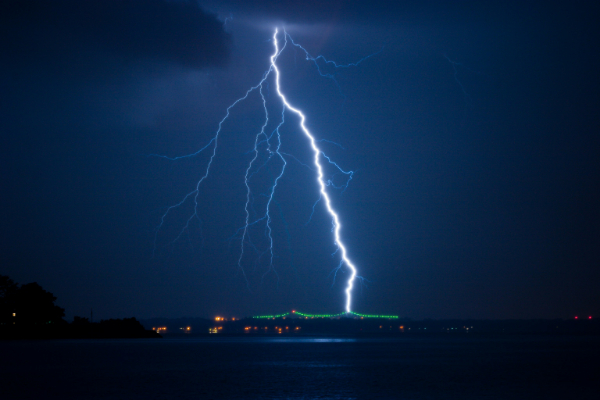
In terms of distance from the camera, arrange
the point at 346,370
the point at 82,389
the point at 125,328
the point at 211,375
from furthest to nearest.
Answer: the point at 125,328
the point at 346,370
the point at 211,375
the point at 82,389

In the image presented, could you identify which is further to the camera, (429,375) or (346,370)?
(346,370)

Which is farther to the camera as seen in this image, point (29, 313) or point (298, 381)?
point (29, 313)

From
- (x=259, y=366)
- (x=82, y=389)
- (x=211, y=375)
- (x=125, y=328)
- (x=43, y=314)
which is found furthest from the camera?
(x=125, y=328)

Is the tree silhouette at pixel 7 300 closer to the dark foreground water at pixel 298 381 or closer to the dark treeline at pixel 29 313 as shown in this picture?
the dark treeline at pixel 29 313

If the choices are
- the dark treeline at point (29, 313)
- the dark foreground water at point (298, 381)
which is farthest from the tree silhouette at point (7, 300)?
the dark foreground water at point (298, 381)

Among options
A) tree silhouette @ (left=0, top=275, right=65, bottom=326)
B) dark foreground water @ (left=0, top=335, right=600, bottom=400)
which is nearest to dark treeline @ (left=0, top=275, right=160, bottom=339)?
tree silhouette @ (left=0, top=275, right=65, bottom=326)

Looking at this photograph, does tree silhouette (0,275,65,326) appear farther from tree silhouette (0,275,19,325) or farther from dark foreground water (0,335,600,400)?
dark foreground water (0,335,600,400)

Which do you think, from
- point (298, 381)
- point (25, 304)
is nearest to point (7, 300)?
point (25, 304)

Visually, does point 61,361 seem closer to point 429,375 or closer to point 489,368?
point 429,375

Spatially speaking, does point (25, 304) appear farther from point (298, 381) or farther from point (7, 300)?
point (298, 381)

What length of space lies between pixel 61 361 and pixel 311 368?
1694 centimetres

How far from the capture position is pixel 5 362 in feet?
121

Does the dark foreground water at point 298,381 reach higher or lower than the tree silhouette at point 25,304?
lower

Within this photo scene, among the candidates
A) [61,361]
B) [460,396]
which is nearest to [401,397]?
[460,396]
